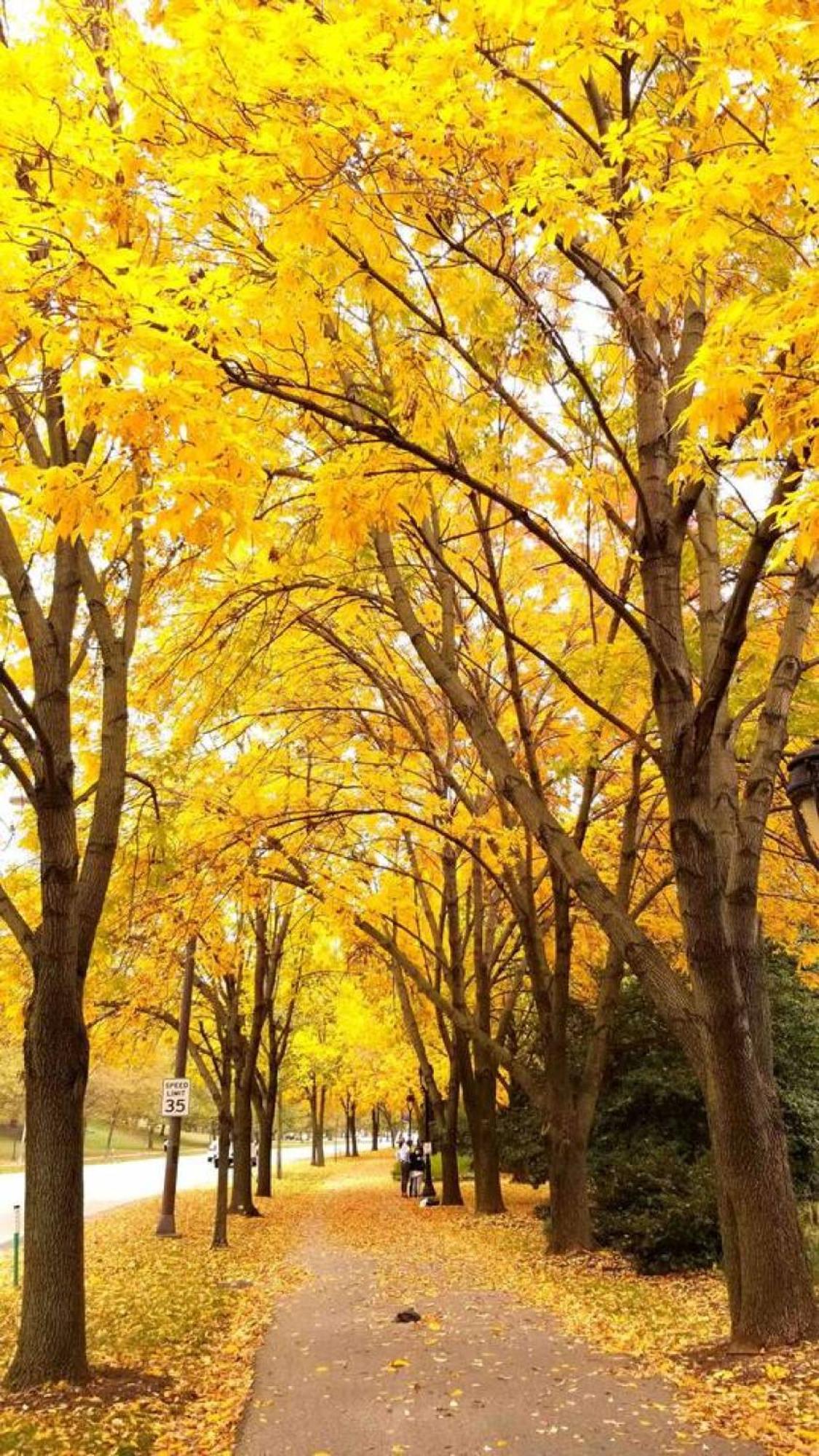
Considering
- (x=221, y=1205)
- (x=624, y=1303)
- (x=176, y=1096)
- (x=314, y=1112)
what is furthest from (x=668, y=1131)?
(x=314, y=1112)

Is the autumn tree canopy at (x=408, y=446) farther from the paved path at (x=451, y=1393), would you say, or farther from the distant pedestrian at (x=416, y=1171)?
the distant pedestrian at (x=416, y=1171)

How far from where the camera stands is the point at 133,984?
44.5 ft

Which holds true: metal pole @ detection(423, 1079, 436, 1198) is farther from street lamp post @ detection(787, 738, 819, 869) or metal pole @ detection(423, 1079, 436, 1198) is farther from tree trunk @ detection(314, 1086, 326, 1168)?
tree trunk @ detection(314, 1086, 326, 1168)

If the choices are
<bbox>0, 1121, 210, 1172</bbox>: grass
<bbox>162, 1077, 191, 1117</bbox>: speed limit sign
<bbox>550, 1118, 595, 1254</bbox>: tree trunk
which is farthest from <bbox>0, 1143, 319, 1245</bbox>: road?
<bbox>550, 1118, 595, 1254</bbox>: tree trunk

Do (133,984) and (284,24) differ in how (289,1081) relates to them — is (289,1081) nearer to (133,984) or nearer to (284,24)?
(133,984)

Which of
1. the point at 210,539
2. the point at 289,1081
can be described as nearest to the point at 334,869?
the point at 210,539

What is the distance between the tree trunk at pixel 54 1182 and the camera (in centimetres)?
641

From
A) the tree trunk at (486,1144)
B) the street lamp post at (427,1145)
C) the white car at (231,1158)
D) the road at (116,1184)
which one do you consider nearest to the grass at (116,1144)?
the road at (116,1184)

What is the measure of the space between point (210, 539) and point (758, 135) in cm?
341

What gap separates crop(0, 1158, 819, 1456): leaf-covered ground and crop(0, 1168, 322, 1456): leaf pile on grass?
0.06ft

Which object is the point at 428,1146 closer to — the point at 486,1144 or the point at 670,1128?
the point at 486,1144

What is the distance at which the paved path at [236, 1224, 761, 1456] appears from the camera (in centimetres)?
537

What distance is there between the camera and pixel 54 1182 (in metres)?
6.71

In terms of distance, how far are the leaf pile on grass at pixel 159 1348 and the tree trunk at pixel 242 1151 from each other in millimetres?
2048
